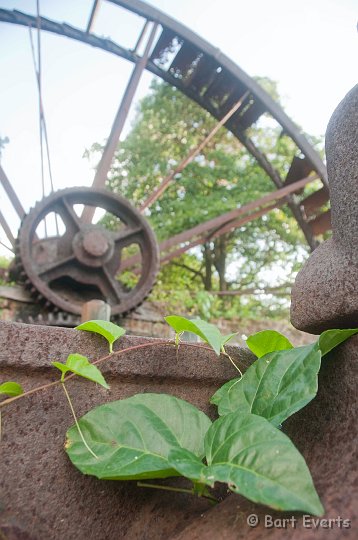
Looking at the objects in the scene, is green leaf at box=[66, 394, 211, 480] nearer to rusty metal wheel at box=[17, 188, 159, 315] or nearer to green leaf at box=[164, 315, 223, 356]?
green leaf at box=[164, 315, 223, 356]

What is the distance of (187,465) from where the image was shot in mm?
578

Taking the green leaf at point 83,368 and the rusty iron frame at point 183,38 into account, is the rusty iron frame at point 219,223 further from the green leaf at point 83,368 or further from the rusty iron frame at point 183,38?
the green leaf at point 83,368

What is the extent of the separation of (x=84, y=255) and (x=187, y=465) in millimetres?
3648

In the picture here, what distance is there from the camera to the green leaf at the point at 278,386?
2.17 feet

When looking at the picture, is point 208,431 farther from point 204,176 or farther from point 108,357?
point 204,176

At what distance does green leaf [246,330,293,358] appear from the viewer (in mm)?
858

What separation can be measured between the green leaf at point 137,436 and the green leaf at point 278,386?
0.27 feet

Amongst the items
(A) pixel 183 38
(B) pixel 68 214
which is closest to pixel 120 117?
(A) pixel 183 38

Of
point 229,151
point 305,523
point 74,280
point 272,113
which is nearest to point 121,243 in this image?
point 74,280

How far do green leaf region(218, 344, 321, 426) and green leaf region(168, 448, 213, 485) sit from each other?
4.0 inches

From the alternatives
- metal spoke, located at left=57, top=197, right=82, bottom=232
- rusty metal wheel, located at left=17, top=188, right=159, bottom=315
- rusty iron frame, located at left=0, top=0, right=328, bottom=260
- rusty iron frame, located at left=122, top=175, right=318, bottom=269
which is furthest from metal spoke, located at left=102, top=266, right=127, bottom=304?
rusty iron frame, located at left=0, top=0, right=328, bottom=260

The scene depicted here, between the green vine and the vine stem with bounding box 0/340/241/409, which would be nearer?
the green vine

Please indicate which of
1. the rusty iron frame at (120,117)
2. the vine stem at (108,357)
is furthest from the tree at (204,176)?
the vine stem at (108,357)

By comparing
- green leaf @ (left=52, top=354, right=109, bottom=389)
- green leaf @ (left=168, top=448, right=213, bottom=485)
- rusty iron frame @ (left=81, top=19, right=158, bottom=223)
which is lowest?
green leaf @ (left=168, top=448, right=213, bottom=485)
